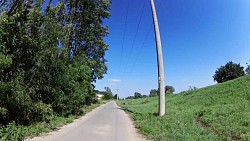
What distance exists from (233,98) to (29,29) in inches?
700

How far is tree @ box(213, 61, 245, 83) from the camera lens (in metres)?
80.4

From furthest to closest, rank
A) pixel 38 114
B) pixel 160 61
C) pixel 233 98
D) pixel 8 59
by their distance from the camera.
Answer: pixel 233 98 < pixel 160 61 < pixel 38 114 < pixel 8 59

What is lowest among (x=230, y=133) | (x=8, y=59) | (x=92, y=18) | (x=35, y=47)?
(x=230, y=133)

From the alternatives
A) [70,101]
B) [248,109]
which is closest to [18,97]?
[70,101]

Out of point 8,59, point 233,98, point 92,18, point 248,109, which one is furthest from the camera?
point 92,18

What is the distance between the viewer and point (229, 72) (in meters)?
81.2

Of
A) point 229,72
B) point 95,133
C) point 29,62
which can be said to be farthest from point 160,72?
point 229,72

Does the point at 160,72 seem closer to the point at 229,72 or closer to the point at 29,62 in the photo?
the point at 29,62

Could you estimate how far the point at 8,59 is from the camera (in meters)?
8.75

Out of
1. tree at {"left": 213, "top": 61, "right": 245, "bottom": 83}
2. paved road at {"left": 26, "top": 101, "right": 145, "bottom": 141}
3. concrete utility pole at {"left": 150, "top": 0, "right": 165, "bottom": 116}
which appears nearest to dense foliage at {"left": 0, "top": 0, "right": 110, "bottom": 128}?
paved road at {"left": 26, "top": 101, "right": 145, "bottom": 141}

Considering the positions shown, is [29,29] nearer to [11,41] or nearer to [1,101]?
[11,41]

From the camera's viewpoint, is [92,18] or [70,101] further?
[92,18]

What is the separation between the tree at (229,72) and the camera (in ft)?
264

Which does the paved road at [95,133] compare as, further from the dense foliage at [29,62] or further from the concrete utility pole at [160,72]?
the concrete utility pole at [160,72]
